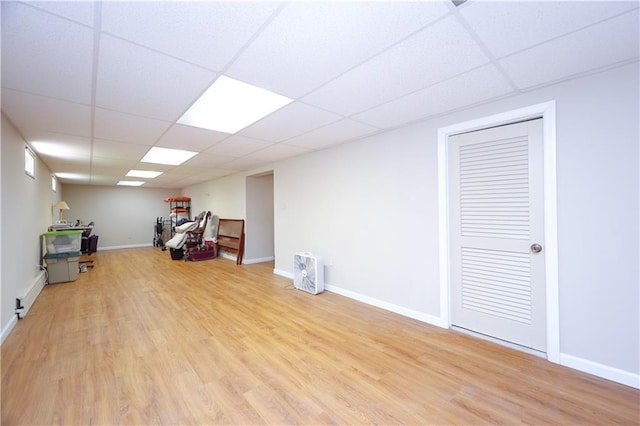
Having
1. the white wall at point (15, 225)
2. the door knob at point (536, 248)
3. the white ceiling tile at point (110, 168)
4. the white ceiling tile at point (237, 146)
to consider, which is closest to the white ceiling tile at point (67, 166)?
the white ceiling tile at point (110, 168)

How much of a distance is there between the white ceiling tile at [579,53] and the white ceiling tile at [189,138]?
9.89 ft

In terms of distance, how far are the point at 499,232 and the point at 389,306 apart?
1489 millimetres

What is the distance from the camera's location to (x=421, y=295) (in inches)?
114

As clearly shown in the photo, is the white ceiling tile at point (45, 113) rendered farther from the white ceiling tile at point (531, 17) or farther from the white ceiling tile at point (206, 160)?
the white ceiling tile at point (531, 17)

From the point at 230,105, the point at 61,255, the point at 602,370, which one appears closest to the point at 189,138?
the point at 230,105

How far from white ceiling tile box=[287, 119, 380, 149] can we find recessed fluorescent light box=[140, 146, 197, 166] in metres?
1.92

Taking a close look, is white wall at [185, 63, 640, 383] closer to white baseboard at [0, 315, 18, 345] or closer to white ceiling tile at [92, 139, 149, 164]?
white ceiling tile at [92, 139, 149, 164]

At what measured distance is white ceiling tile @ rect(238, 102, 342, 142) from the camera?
254cm

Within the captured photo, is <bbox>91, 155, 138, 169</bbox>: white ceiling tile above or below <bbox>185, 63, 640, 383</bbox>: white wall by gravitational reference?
above

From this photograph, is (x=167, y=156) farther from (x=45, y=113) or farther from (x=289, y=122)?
(x=289, y=122)

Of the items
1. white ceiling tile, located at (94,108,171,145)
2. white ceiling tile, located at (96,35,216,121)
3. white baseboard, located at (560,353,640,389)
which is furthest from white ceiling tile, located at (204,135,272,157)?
white baseboard, located at (560,353,640,389)

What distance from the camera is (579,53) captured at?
1.67m

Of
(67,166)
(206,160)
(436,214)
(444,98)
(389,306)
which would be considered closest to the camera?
(444,98)

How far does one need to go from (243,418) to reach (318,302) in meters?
2.05
